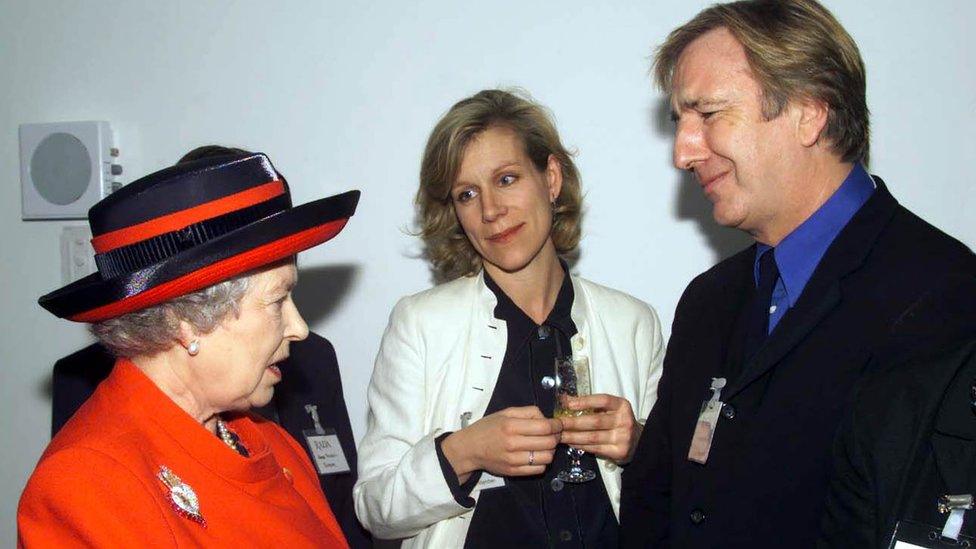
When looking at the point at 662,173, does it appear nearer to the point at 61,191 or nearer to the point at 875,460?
the point at 875,460

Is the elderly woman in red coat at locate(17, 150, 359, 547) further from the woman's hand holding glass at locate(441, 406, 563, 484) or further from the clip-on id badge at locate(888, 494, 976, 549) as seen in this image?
the clip-on id badge at locate(888, 494, 976, 549)

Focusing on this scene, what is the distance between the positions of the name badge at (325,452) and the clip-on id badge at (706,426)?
111 centimetres

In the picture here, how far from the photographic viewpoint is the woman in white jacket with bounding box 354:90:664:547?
6.73 ft

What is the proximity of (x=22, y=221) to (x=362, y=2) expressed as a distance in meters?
1.46

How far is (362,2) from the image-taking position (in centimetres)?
283

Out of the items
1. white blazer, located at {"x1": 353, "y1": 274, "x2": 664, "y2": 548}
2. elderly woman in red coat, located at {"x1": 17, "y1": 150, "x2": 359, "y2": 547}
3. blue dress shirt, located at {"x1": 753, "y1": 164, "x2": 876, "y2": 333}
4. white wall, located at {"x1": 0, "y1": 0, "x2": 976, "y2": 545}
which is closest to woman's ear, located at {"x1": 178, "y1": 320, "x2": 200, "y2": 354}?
elderly woman in red coat, located at {"x1": 17, "y1": 150, "x2": 359, "y2": 547}

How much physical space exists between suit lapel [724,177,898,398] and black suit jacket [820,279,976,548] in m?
0.14

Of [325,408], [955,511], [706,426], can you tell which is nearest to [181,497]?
[706,426]

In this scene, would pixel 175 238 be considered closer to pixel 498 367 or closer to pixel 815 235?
pixel 498 367

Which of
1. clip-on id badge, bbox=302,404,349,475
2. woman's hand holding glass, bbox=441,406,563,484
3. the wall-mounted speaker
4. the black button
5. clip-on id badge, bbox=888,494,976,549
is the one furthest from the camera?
the wall-mounted speaker

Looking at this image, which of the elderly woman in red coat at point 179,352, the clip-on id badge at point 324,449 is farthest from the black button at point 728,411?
the clip-on id badge at point 324,449

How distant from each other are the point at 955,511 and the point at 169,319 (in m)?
1.29

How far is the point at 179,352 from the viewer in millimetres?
1528

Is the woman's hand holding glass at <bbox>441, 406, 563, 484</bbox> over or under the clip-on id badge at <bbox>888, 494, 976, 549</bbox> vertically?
under
